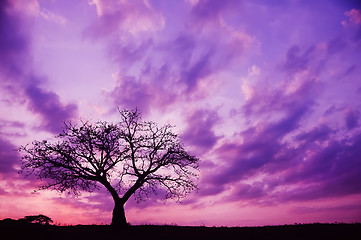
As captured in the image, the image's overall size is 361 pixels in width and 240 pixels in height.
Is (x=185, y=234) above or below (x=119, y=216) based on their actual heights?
below

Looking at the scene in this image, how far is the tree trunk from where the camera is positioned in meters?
25.8

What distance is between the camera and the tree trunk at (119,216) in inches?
1016

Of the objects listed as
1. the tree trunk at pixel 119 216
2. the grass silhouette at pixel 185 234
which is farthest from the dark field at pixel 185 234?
the tree trunk at pixel 119 216

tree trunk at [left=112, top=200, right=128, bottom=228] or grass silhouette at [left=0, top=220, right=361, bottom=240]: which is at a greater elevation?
tree trunk at [left=112, top=200, right=128, bottom=228]

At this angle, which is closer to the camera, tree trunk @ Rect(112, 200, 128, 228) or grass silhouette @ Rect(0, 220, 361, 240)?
grass silhouette @ Rect(0, 220, 361, 240)

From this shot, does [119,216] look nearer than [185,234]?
No

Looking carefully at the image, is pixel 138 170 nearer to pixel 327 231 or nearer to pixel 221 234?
pixel 221 234

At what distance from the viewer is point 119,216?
26.0 metres

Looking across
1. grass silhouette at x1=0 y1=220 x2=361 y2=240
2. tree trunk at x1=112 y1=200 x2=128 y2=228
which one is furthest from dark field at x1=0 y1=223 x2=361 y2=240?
tree trunk at x1=112 y1=200 x2=128 y2=228

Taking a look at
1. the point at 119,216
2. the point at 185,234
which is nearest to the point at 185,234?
the point at 185,234

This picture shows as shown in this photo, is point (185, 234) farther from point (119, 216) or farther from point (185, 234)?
point (119, 216)

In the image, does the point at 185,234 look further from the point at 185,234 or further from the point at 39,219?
the point at 39,219

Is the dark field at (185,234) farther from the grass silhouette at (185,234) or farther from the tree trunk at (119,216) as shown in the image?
Result: the tree trunk at (119,216)

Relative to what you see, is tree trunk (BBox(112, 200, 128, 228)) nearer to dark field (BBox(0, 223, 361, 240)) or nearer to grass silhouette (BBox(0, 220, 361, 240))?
grass silhouette (BBox(0, 220, 361, 240))
